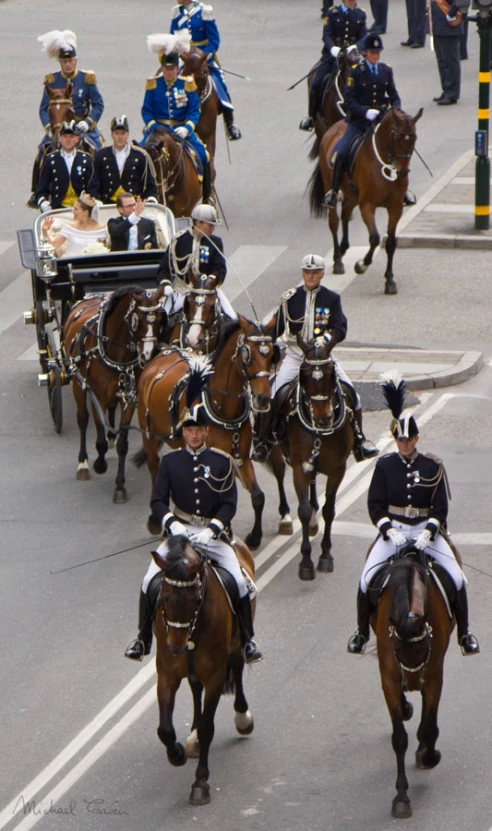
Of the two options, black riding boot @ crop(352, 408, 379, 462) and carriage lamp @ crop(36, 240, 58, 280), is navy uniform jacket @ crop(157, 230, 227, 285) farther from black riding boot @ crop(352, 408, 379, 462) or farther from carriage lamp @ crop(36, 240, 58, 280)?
black riding boot @ crop(352, 408, 379, 462)

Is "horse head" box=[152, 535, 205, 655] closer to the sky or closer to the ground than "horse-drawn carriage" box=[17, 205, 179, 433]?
closer to the sky

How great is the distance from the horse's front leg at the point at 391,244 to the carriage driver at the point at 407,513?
1064 centimetres

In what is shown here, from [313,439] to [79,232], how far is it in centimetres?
532

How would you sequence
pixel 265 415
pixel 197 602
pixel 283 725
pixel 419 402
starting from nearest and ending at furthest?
pixel 197 602
pixel 283 725
pixel 265 415
pixel 419 402

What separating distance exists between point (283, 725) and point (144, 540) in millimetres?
3704

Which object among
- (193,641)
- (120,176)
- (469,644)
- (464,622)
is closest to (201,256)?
(120,176)

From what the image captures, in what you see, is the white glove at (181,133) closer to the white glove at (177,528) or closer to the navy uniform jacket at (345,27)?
the navy uniform jacket at (345,27)

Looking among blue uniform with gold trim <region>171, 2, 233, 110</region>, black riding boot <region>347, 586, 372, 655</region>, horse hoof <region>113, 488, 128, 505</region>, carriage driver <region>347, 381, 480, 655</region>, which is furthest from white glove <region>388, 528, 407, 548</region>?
blue uniform with gold trim <region>171, 2, 233, 110</region>

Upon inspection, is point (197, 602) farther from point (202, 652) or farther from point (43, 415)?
point (43, 415)

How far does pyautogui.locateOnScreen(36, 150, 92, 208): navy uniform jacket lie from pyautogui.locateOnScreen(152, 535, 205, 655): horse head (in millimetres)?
10378

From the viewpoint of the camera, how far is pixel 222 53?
34.5m

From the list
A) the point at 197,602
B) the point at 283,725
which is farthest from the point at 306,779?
the point at 197,602

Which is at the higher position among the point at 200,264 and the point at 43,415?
the point at 200,264

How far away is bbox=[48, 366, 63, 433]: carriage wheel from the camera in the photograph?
56.7 feet
